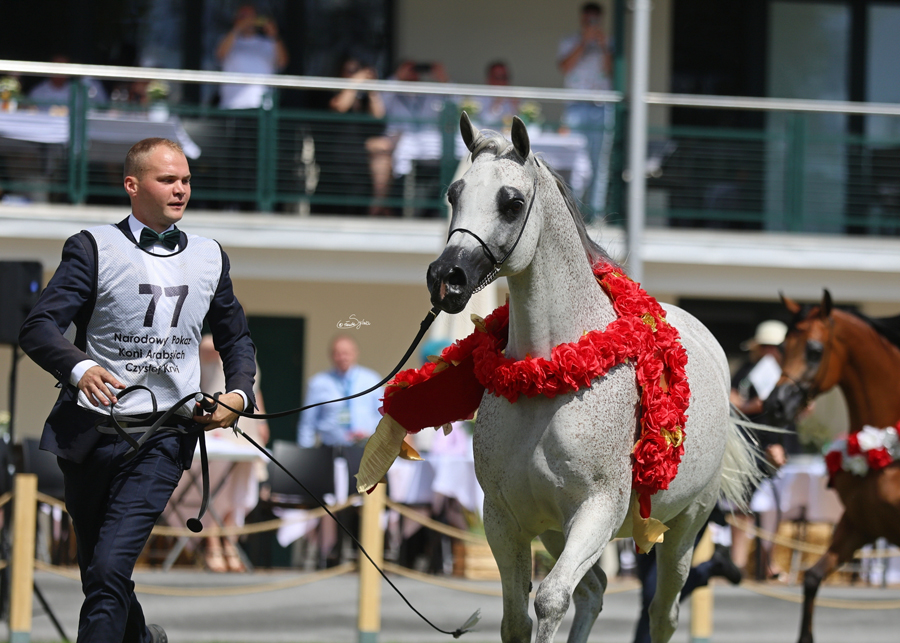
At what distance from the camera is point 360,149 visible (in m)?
13.6

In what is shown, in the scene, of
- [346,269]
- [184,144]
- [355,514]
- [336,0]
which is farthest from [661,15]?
[355,514]

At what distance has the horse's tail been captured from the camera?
5.73 meters

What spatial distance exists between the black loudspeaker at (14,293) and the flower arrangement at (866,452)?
16.8 ft

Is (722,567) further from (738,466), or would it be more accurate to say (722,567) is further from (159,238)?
(159,238)

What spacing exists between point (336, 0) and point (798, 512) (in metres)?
8.70

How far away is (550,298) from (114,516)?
1.73 m

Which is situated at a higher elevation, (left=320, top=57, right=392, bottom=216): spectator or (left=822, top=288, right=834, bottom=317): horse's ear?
(left=320, top=57, right=392, bottom=216): spectator

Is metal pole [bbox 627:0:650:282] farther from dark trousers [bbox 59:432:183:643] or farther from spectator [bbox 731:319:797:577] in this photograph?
dark trousers [bbox 59:432:183:643]

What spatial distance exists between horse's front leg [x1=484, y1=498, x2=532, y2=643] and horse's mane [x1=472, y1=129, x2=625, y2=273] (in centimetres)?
107

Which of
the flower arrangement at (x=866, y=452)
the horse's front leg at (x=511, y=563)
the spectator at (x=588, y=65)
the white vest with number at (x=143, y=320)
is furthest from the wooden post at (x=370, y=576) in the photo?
the spectator at (x=588, y=65)

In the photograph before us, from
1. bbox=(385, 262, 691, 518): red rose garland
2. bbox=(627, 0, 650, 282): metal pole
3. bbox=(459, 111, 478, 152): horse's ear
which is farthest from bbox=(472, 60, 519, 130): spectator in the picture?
bbox=(459, 111, 478, 152): horse's ear

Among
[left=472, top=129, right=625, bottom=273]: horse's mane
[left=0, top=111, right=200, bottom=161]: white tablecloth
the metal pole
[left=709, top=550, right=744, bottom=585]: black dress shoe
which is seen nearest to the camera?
[left=472, top=129, right=625, bottom=273]: horse's mane

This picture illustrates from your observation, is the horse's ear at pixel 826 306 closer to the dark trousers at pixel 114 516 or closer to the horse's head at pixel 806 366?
the horse's head at pixel 806 366

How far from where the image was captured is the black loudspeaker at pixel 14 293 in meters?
7.78
